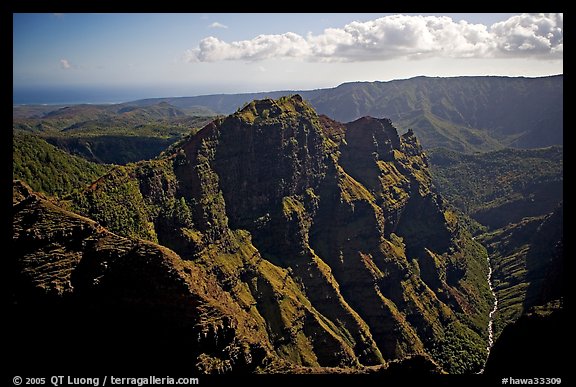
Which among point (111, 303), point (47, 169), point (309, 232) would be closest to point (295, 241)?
point (309, 232)

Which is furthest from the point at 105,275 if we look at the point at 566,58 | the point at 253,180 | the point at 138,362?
the point at 253,180

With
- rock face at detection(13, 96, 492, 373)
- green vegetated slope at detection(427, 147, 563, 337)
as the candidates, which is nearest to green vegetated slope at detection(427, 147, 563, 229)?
green vegetated slope at detection(427, 147, 563, 337)

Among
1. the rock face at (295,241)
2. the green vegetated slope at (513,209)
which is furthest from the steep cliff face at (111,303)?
the green vegetated slope at (513,209)

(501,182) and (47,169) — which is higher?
(47,169)

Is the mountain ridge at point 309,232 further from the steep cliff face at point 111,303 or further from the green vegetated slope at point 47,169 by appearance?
the steep cliff face at point 111,303

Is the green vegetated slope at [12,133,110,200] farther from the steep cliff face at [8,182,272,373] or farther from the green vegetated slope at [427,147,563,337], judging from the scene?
the green vegetated slope at [427,147,563,337]

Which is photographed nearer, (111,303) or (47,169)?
(111,303)

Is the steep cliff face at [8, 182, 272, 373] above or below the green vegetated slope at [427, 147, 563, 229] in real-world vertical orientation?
above

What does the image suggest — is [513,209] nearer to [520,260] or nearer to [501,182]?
[501,182]
